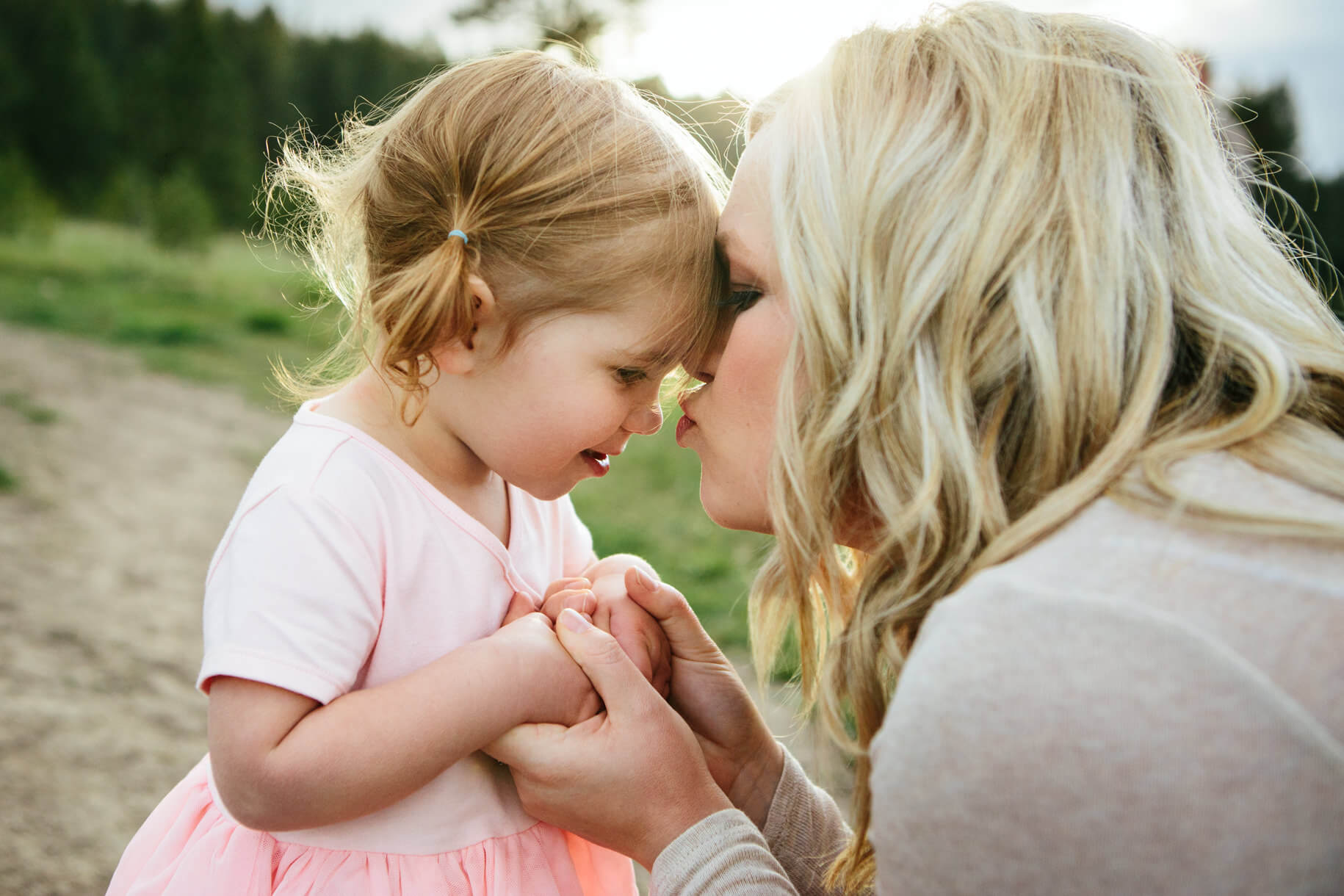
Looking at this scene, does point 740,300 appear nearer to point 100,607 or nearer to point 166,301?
point 100,607

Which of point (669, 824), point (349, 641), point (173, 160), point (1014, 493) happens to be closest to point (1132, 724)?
point (1014, 493)

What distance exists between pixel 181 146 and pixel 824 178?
717 inches

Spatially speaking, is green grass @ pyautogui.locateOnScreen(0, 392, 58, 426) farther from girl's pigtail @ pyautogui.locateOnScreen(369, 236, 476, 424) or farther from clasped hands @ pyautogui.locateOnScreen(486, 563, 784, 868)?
clasped hands @ pyautogui.locateOnScreen(486, 563, 784, 868)

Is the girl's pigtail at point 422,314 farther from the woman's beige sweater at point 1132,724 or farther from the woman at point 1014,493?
the woman's beige sweater at point 1132,724

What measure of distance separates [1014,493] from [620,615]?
31.3 inches

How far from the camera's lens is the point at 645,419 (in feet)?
6.01

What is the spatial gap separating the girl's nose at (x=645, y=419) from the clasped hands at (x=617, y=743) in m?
0.27

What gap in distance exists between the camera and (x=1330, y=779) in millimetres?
921

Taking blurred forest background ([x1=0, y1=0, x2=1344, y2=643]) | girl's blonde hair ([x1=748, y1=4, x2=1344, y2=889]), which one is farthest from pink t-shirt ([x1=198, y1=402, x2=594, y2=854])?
blurred forest background ([x1=0, y1=0, x2=1344, y2=643])

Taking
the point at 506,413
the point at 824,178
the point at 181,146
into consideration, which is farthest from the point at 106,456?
the point at 181,146

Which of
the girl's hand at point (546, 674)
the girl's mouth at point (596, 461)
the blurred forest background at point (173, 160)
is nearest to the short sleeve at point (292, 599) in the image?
the girl's hand at point (546, 674)

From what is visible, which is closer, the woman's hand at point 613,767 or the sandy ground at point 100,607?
the woman's hand at point 613,767

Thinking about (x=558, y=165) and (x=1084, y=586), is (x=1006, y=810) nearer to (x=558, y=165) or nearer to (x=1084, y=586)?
(x=1084, y=586)

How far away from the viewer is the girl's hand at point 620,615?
180 cm
